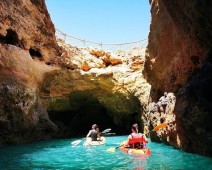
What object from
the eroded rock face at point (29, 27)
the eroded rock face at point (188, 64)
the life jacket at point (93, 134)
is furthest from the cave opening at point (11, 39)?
the eroded rock face at point (188, 64)

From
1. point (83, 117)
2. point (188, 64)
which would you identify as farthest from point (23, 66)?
point (83, 117)

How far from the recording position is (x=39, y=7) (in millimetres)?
19812

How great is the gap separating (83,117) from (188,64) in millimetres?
19728

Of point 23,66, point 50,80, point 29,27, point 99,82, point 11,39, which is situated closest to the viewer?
point 11,39

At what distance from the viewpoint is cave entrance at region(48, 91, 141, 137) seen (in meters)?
27.0

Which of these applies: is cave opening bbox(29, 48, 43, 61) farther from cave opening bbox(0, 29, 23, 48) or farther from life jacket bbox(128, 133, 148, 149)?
life jacket bbox(128, 133, 148, 149)

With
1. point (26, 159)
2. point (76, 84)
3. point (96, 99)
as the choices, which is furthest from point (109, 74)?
point (26, 159)

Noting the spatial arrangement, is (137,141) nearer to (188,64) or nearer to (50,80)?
(188,64)

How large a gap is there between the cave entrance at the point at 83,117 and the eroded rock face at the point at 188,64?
9.96 meters

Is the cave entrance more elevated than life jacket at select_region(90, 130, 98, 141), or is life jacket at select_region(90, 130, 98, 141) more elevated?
the cave entrance

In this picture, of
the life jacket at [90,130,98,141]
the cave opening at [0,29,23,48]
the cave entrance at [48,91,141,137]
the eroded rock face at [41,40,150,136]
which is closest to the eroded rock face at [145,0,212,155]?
the life jacket at [90,130,98,141]

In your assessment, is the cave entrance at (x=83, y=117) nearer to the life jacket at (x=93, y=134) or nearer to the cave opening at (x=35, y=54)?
the cave opening at (x=35, y=54)

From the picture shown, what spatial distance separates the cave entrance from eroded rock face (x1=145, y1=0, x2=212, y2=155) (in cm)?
996

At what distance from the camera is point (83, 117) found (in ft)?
105
